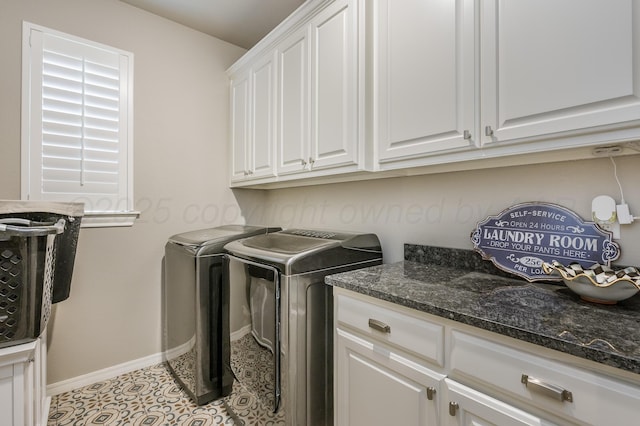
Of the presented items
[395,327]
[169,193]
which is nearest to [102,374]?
[169,193]

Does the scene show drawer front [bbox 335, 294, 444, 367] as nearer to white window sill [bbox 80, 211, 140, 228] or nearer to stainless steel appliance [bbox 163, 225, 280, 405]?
stainless steel appliance [bbox 163, 225, 280, 405]

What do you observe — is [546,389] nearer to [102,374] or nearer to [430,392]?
[430,392]

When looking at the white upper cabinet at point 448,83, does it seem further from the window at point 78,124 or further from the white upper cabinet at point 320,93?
the window at point 78,124

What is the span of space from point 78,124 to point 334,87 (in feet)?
5.64

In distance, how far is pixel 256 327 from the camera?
161cm

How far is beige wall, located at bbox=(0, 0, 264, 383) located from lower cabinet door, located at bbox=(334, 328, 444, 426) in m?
1.77

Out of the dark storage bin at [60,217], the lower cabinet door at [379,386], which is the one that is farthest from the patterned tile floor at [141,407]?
the dark storage bin at [60,217]

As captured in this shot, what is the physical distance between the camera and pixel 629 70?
854 millimetres

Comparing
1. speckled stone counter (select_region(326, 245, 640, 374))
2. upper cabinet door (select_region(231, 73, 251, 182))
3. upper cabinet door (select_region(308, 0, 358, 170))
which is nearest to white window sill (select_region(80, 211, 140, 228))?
upper cabinet door (select_region(231, 73, 251, 182))

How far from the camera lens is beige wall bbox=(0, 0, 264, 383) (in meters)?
1.91

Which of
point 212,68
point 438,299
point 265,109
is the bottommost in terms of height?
point 438,299

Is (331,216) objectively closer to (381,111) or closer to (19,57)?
(381,111)

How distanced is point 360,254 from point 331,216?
59cm

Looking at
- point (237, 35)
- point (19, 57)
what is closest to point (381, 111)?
point (237, 35)
